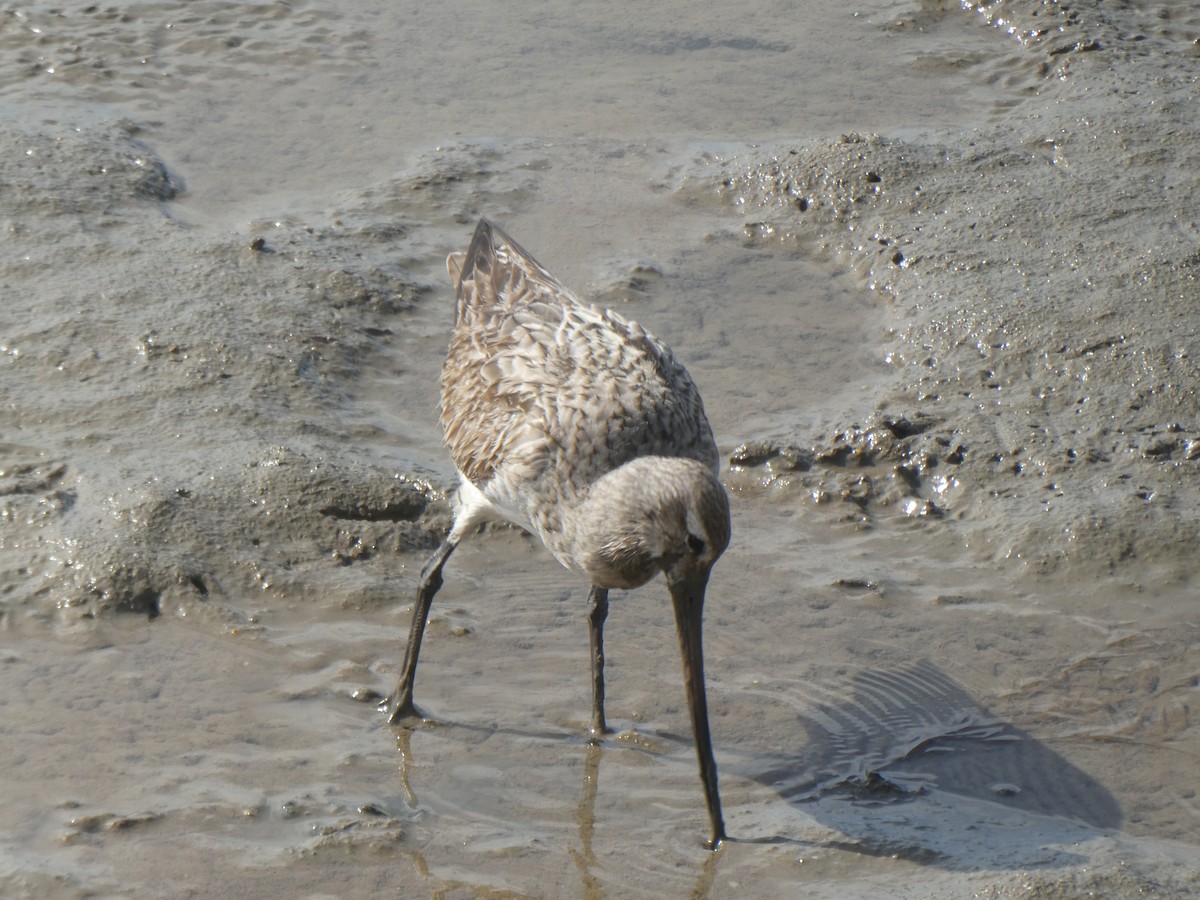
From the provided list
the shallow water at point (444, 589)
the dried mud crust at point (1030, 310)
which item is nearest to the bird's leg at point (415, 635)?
the shallow water at point (444, 589)

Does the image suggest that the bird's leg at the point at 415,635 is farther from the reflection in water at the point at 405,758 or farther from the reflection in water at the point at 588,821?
the reflection in water at the point at 588,821

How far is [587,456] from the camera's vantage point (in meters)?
4.47

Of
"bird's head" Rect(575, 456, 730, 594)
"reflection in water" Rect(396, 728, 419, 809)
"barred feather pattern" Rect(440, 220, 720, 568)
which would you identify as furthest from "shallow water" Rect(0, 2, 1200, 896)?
"bird's head" Rect(575, 456, 730, 594)

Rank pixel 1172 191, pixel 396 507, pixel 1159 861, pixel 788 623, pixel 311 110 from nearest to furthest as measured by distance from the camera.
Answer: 1. pixel 1159 861
2. pixel 788 623
3. pixel 396 507
4. pixel 1172 191
5. pixel 311 110

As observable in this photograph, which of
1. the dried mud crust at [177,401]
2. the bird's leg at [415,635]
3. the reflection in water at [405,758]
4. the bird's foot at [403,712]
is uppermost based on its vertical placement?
the dried mud crust at [177,401]

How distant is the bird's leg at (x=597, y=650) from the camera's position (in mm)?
4820

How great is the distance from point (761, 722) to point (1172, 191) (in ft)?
12.9

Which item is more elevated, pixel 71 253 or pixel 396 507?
pixel 71 253

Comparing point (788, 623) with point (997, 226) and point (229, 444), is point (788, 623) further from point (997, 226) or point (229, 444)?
point (997, 226)

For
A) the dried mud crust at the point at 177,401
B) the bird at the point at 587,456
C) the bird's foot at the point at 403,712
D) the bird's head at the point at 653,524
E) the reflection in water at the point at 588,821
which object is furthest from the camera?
the dried mud crust at the point at 177,401

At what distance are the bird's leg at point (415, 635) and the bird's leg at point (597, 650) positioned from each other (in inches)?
20.5

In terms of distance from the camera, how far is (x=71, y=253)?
272 inches

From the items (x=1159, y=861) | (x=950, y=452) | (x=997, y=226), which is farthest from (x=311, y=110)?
(x=1159, y=861)

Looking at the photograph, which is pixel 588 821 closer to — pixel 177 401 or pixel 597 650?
pixel 597 650
